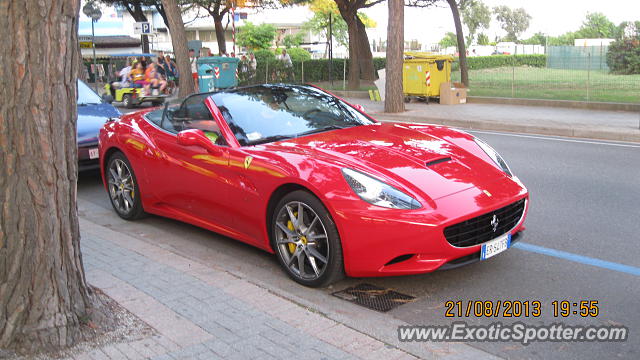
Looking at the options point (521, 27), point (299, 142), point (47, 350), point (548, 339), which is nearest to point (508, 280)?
point (548, 339)

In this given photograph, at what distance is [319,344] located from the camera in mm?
3609

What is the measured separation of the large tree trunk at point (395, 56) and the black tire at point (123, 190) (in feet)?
37.7

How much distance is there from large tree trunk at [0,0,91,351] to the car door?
6.09ft

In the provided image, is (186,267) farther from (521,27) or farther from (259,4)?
(521,27)

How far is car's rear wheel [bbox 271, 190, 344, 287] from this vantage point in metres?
4.50

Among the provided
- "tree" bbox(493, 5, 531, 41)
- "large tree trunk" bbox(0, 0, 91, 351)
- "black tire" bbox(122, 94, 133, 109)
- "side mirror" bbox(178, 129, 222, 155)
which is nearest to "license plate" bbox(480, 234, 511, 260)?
"side mirror" bbox(178, 129, 222, 155)

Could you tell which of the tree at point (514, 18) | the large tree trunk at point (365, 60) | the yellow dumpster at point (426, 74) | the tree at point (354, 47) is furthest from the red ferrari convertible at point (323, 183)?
the tree at point (514, 18)

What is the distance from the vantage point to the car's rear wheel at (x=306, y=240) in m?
4.50

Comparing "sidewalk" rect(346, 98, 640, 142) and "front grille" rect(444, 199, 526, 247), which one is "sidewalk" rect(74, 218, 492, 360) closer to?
"front grille" rect(444, 199, 526, 247)

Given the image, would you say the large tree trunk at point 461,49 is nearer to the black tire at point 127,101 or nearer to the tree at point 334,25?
the black tire at point 127,101

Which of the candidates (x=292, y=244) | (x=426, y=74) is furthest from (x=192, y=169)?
(x=426, y=74)

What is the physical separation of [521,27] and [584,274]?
111m

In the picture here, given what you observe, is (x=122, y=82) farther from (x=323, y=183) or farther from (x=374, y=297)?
(x=374, y=297)

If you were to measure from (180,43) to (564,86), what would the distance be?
1197 centimetres
